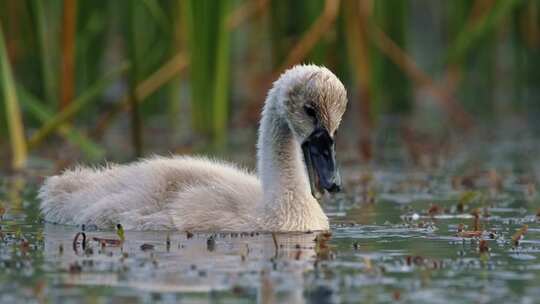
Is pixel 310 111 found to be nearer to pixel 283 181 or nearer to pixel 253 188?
pixel 283 181

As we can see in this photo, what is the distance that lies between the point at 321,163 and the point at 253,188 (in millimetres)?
982

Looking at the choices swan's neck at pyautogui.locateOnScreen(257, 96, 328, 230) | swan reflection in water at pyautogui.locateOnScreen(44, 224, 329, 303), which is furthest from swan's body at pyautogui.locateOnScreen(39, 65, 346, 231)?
swan reflection in water at pyautogui.locateOnScreen(44, 224, 329, 303)

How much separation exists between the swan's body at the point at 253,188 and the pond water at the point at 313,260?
165 mm

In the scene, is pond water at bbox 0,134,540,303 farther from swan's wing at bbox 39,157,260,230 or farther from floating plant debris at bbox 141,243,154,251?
swan's wing at bbox 39,157,260,230

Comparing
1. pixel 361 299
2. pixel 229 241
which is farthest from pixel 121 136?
pixel 361 299

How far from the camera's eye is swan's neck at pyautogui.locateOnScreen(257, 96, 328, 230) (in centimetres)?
956

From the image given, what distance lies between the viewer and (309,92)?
30.6ft

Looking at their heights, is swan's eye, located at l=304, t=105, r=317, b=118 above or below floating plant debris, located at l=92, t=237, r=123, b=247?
above

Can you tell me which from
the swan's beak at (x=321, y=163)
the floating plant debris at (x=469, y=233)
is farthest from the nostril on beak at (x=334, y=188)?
the floating plant debris at (x=469, y=233)

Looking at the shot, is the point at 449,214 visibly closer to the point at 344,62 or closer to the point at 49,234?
the point at 49,234

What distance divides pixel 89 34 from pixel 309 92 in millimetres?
8504

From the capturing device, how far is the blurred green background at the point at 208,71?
563 inches

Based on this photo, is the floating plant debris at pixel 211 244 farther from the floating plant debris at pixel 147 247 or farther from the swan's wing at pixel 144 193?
the swan's wing at pixel 144 193

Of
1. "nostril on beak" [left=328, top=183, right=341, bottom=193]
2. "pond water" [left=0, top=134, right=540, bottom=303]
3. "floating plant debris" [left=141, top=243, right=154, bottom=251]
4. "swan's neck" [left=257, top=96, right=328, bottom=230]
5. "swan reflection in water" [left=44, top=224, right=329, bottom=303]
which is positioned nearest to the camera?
"pond water" [left=0, top=134, right=540, bottom=303]
